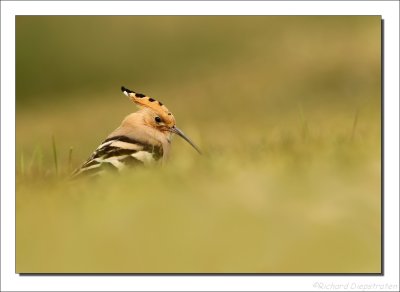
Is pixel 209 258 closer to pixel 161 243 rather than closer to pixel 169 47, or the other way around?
pixel 161 243

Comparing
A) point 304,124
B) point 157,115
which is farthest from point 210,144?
point 304,124

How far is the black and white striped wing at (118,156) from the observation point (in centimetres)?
438

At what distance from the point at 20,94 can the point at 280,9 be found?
1.48 m

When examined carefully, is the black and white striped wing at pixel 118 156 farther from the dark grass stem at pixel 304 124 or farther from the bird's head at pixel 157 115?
the dark grass stem at pixel 304 124

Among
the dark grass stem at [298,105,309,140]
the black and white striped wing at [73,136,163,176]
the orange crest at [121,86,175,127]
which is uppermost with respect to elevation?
the orange crest at [121,86,175,127]

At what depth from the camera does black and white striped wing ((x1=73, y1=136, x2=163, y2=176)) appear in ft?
14.4

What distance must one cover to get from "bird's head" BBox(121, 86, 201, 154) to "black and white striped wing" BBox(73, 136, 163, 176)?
0.49 feet

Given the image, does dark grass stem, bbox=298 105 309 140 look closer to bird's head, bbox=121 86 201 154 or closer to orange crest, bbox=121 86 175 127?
bird's head, bbox=121 86 201 154

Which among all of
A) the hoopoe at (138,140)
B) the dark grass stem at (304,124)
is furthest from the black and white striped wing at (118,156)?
the dark grass stem at (304,124)

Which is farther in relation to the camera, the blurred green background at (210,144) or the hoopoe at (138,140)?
the hoopoe at (138,140)

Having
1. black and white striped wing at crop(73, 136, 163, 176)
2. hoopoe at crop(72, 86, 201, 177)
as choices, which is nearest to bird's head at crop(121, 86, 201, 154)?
hoopoe at crop(72, 86, 201, 177)

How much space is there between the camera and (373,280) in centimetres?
437

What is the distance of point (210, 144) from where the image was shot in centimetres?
463

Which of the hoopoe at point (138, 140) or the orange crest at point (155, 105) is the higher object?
the orange crest at point (155, 105)
